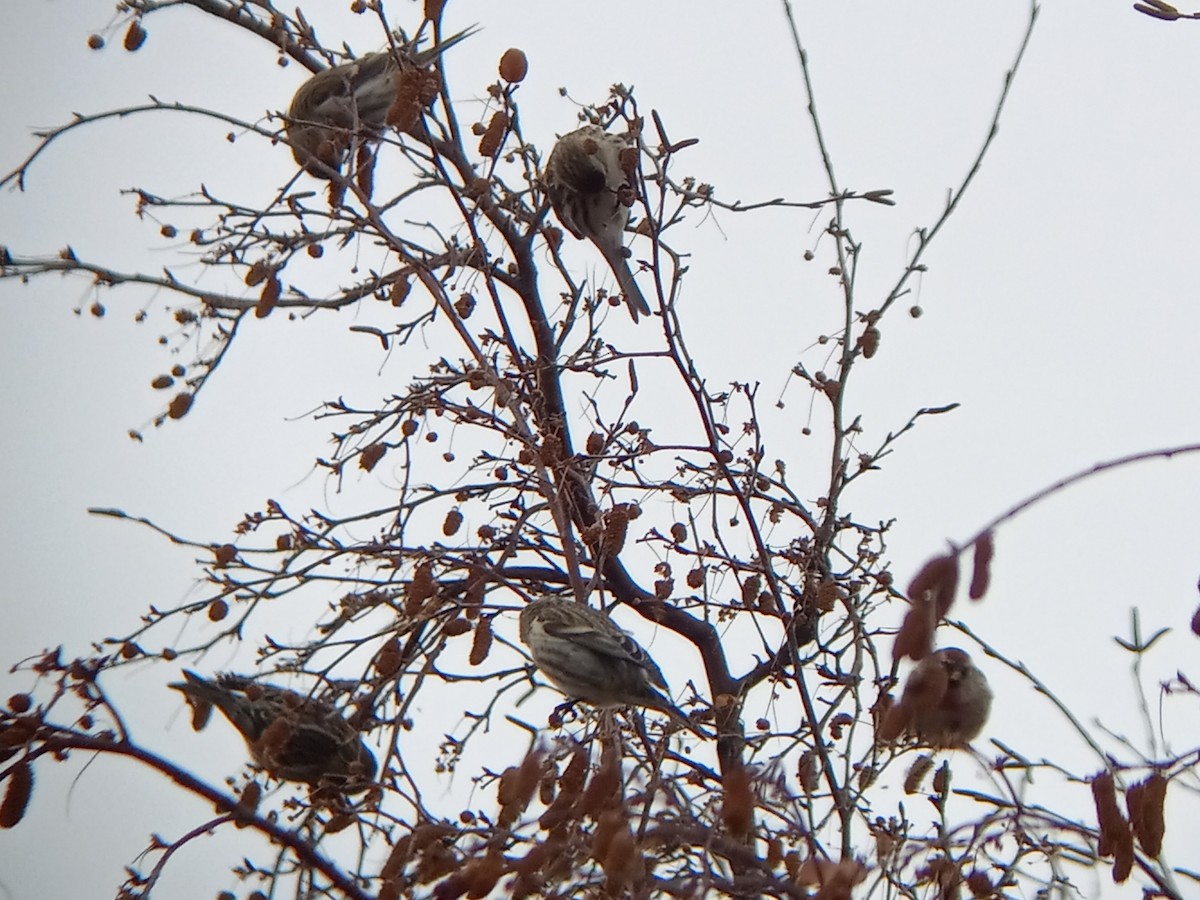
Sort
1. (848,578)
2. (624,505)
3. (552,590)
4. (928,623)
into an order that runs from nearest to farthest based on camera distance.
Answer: (928,623) < (624,505) < (848,578) < (552,590)

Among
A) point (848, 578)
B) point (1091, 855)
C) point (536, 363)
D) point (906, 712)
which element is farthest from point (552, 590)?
point (906, 712)

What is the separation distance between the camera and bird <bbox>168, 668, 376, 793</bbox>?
376 cm

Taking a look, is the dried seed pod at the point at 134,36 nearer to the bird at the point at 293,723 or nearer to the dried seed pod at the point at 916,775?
the bird at the point at 293,723

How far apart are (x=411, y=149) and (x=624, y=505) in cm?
128

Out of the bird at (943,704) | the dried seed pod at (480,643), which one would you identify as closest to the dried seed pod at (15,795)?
the dried seed pod at (480,643)

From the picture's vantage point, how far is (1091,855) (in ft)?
8.83

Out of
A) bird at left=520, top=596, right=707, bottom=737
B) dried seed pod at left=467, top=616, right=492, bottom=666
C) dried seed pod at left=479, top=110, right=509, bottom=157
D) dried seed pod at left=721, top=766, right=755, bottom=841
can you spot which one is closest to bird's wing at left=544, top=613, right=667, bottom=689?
bird at left=520, top=596, right=707, bottom=737

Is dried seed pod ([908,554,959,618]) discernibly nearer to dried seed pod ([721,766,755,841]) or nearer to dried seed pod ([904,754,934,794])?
dried seed pod ([721,766,755,841])

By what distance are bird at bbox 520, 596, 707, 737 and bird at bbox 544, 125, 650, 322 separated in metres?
1.68

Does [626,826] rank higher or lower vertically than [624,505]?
lower

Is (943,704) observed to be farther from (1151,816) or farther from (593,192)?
(593,192)

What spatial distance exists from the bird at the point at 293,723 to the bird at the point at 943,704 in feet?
5.33

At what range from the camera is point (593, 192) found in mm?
5547

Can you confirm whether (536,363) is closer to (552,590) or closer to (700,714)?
(552,590)
